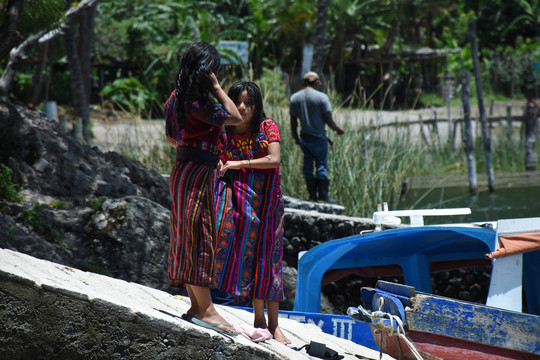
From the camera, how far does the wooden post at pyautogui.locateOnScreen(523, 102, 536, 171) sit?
53.6ft

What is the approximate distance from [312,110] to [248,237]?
480 cm

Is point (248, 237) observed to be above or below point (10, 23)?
below

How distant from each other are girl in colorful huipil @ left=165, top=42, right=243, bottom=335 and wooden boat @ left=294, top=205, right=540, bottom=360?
956mm

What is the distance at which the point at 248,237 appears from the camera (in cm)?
399

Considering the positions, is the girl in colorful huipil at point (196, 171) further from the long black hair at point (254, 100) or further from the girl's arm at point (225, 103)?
the long black hair at point (254, 100)

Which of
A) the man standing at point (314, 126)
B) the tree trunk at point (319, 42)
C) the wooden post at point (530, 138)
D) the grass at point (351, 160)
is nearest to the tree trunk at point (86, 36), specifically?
the grass at point (351, 160)

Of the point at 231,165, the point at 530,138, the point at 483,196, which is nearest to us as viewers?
the point at 231,165

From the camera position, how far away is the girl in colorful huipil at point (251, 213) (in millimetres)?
3949

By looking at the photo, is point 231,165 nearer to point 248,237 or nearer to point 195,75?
point 248,237

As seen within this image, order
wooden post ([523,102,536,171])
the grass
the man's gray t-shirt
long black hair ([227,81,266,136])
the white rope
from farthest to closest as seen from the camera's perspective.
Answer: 1. wooden post ([523,102,536,171])
2. the grass
3. the man's gray t-shirt
4. long black hair ([227,81,266,136])
5. the white rope

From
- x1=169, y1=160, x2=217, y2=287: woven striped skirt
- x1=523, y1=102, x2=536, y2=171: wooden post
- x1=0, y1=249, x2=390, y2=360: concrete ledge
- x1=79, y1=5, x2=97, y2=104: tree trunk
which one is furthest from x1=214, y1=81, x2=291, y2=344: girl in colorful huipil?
x1=523, y1=102, x2=536, y2=171: wooden post

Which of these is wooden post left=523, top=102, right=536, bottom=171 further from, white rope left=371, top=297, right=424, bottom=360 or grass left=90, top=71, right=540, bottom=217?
white rope left=371, top=297, right=424, bottom=360

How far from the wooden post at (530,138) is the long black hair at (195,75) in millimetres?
13896

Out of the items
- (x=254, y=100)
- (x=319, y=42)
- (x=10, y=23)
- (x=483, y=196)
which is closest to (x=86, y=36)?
(x=319, y=42)
